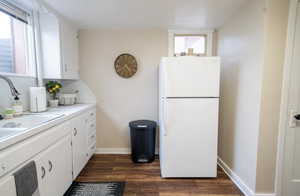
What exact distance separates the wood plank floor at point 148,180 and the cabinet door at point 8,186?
1197 millimetres

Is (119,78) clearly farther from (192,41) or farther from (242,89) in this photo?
(242,89)

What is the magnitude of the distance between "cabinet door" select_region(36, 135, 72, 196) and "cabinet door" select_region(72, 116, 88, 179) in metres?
0.13

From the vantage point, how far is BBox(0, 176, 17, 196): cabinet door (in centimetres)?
89

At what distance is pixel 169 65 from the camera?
1.97 m

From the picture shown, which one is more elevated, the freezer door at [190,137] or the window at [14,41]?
the window at [14,41]

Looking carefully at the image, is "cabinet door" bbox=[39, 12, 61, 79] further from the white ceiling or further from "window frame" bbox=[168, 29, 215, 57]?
"window frame" bbox=[168, 29, 215, 57]

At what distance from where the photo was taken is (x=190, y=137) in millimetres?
2049

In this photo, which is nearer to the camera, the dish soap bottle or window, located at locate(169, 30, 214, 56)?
the dish soap bottle

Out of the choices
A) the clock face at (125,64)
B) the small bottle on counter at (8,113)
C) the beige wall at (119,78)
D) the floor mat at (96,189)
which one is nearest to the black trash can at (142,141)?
the beige wall at (119,78)

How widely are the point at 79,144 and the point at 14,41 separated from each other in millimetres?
1551

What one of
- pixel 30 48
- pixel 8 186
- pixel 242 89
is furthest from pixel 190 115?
pixel 30 48

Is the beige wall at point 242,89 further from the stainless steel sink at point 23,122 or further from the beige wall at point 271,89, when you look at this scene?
the stainless steel sink at point 23,122

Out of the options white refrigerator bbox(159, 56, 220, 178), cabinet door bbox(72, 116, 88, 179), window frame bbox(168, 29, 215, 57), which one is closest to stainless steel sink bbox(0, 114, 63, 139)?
cabinet door bbox(72, 116, 88, 179)

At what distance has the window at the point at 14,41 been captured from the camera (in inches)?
67.4
